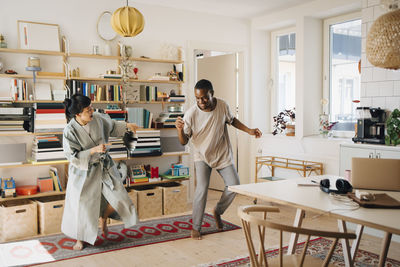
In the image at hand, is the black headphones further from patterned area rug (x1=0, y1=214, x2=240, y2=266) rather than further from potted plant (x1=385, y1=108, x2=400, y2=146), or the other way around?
patterned area rug (x1=0, y1=214, x2=240, y2=266)

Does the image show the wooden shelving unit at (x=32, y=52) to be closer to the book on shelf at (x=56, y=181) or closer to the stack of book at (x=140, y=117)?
the stack of book at (x=140, y=117)

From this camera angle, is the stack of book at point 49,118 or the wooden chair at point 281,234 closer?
the wooden chair at point 281,234

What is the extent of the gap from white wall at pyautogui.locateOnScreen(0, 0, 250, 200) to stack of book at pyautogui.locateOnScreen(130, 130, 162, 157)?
2.77 ft

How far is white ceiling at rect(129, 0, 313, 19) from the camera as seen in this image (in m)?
5.05

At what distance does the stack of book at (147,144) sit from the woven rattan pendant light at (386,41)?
303 cm

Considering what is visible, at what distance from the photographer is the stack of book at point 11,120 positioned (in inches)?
158

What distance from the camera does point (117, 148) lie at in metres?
4.59

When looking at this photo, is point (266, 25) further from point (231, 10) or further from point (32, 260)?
point (32, 260)

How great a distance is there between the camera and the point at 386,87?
4.16m

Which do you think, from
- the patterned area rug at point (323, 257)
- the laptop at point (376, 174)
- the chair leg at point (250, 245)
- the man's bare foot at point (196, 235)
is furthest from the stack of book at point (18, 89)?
the laptop at point (376, 174)

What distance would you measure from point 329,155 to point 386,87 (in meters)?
1.17

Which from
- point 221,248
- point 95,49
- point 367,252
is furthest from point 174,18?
point 367,252

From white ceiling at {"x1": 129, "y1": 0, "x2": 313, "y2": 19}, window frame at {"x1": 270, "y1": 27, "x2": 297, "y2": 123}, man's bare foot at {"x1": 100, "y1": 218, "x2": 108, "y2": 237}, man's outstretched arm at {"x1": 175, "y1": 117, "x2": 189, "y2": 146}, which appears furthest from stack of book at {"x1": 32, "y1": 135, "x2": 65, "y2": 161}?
window frame at {"x1": 270, "y1": 27, "x2": 297, "y2": 123}

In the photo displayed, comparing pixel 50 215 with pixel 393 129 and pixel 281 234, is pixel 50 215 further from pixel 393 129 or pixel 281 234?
pixel 393 129
